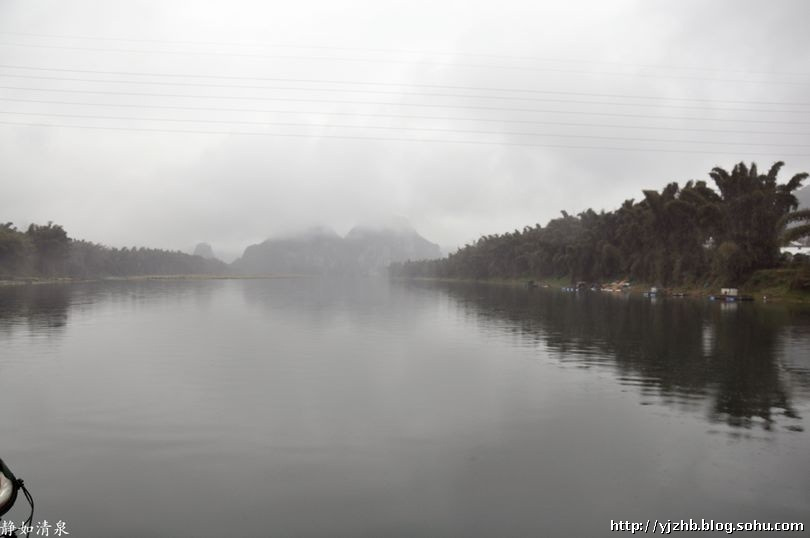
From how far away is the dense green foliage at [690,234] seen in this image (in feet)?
234

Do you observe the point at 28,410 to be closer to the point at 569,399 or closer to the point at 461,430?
the point at 461,430

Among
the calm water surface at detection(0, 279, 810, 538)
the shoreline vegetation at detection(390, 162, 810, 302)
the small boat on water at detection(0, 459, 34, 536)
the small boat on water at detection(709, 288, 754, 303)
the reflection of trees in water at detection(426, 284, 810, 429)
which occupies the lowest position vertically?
the calm water surface at detection(0, 279, 810, 538)

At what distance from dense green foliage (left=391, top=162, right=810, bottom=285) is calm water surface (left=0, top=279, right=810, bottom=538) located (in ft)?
172

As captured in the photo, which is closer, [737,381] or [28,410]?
[28,410]

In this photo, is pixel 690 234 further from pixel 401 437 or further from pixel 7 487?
pixel 7 487

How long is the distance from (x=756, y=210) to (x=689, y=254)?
15058 millimetres

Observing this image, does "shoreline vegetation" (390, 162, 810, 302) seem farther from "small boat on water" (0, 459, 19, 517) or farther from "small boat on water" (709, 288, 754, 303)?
"small boat on water" (0, 459, 19, 517)

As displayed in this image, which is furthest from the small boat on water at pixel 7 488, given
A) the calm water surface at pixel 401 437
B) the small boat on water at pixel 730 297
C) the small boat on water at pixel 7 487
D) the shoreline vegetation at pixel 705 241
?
the small boat on water at pixel 730 297

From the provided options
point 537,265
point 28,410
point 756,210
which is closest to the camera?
point 28,410

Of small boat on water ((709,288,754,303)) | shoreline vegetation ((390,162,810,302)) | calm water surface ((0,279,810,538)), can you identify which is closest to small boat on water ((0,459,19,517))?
calm water surface ((0,279,810,538))

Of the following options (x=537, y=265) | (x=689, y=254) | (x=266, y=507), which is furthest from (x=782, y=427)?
(x=537, y=265)

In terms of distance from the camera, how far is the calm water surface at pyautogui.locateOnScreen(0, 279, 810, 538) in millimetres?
9078

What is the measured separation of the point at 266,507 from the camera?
917 centimetres

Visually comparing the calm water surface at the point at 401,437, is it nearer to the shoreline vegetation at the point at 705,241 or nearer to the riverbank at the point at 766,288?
the riverbank at the point at 766,288
